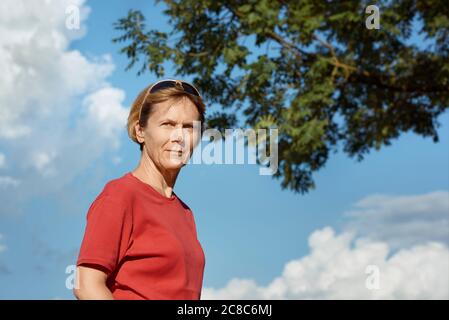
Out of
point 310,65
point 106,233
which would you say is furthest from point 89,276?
point 310,65

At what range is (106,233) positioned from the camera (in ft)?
7.77

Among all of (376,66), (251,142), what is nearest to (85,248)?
(251,142)

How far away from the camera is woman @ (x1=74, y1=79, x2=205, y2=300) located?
7.75ft

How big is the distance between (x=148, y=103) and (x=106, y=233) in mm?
609

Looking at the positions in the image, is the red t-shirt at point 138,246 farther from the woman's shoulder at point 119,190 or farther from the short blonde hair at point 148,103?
the short blonde hair at point 148,103

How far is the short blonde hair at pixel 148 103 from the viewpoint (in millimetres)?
2680

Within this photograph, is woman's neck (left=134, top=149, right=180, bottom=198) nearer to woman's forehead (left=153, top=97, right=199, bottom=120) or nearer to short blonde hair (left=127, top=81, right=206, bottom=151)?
short blonde hair (left=127, top=81, right=206, bottom=151)

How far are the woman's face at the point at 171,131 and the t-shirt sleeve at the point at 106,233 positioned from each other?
0.33 metres

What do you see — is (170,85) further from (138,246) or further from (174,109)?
(138,246)

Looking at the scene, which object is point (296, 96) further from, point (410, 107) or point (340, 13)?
point (410, 107)

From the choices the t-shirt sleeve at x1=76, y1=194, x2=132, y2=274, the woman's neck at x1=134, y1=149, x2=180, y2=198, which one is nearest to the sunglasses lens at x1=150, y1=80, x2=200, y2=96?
the woman's neck at x1=134, y1=149, x2=180, y2=198

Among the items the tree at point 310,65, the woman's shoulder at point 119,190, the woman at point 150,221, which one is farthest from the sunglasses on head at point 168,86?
the tree at point 310,65

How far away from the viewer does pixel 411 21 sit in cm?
1434

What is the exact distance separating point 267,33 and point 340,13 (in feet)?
5.10
